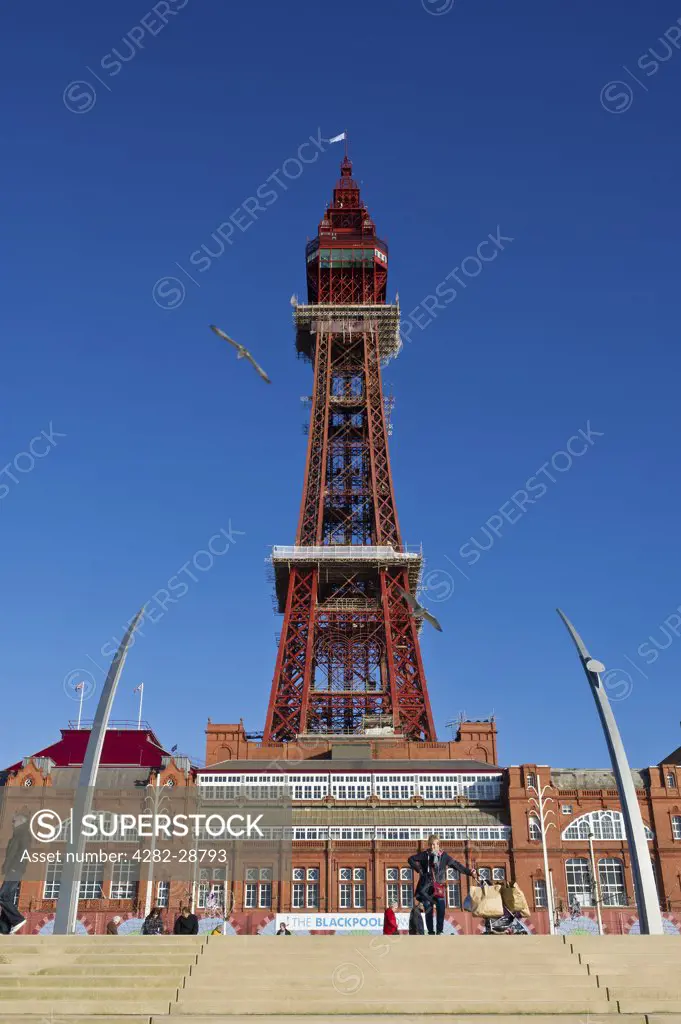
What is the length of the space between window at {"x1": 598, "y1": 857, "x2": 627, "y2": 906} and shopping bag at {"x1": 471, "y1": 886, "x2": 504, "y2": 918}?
38899 millimetres

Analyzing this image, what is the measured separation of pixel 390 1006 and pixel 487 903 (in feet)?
13.1

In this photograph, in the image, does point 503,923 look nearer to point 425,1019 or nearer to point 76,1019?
point 425,1019

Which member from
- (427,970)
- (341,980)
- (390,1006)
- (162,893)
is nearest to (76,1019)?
(341,980)

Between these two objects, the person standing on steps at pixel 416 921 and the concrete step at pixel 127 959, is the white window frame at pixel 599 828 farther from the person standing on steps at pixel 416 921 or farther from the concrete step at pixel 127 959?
the concrete step at pixel 127 959

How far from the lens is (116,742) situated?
6575 centimetres

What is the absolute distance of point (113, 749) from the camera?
214 feet

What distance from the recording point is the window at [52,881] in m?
52.7

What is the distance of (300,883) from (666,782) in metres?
22.2

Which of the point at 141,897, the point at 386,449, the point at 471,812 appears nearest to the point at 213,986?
the point at 141,897

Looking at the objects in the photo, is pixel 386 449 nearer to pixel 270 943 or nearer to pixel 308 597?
pixel 308 597

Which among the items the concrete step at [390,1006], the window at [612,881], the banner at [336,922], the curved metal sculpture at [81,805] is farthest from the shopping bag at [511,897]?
the window at [612,881]

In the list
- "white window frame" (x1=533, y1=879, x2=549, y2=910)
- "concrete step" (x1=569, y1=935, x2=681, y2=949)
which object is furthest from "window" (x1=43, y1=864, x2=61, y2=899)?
"concrete step" (x1=569, y1=935, x2=681, y2=949)

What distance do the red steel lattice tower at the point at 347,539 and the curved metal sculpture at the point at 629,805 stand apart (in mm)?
38180

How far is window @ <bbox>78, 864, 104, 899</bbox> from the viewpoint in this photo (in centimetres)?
5247
